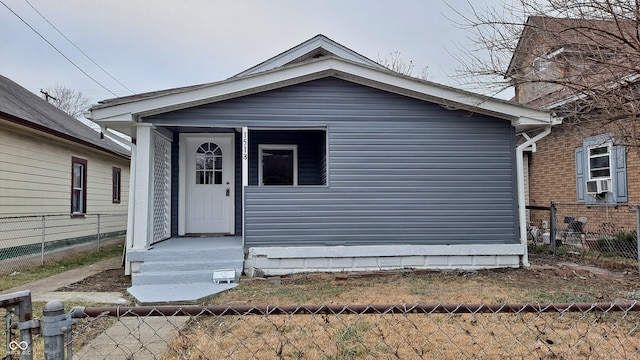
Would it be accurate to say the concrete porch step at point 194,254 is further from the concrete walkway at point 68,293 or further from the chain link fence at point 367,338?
the chain link fence at point 367,338

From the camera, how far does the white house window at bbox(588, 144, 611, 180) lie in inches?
383

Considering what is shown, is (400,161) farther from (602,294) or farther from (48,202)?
(48,202)

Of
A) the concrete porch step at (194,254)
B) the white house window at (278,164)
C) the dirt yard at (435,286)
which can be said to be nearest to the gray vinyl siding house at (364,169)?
the concrete porch step at (194,254)

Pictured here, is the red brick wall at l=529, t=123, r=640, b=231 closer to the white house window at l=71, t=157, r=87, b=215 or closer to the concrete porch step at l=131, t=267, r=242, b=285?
the concrete porch step at l=131, t=267, r=242, b=285

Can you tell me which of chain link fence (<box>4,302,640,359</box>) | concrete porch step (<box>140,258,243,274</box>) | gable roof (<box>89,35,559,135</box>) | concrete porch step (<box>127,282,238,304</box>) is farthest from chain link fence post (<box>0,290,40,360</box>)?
gable roof (<box>89,35,559,135</box>)

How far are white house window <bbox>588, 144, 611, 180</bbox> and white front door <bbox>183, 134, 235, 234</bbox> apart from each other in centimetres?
856

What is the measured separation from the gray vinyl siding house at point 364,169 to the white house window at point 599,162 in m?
3.91

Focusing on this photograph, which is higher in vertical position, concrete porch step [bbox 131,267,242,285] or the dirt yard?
concrete porch step [bbox 131,267,242,285]

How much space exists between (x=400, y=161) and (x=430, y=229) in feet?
4.09

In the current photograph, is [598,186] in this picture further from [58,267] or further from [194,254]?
[58,267]

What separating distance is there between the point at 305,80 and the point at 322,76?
30 centimetres

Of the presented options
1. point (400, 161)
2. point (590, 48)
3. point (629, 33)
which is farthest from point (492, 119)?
point (629, 33)

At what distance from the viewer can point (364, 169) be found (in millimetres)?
6828

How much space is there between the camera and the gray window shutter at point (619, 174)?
9.16 m
